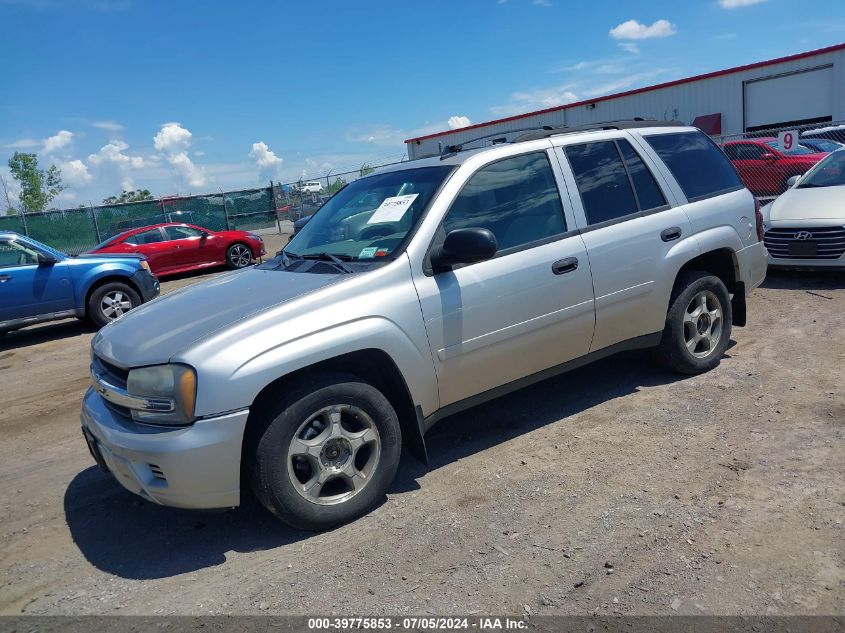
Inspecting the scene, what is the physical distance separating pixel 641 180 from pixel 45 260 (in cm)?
856

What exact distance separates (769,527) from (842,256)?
5832 mm

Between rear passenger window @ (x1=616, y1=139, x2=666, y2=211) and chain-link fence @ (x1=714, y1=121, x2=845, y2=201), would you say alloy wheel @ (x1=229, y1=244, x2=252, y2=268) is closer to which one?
chain-link fence @ (x1=714, y1=121, x2=845, y2=201)

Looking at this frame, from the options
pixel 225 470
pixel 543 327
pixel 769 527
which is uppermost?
pixel 543 327

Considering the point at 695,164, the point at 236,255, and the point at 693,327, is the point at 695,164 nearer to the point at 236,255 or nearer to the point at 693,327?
the point at 693,327

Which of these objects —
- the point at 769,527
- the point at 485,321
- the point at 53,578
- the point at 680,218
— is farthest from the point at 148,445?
the point at 680,218

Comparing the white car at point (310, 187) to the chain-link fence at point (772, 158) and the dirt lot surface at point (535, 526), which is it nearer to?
the chain-link fence at point (772, 158)

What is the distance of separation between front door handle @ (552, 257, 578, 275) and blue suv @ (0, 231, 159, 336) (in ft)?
27.0

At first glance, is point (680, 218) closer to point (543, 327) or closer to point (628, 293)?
point (628, 293)

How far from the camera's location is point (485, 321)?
3.86 meters

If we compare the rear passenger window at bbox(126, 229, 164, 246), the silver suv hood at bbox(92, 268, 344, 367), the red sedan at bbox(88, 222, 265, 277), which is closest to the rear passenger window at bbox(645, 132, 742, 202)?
the silver suv hood at bbox(92, 268, 344, 367)

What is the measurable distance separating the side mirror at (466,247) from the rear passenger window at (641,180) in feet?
5.48

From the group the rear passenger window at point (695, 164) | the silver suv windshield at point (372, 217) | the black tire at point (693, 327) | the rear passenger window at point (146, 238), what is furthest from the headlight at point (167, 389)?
the rear passenger window at point (146, 238)

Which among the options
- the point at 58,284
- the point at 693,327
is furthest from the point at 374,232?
the point at 58,284

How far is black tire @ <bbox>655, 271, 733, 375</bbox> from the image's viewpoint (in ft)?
16.2
